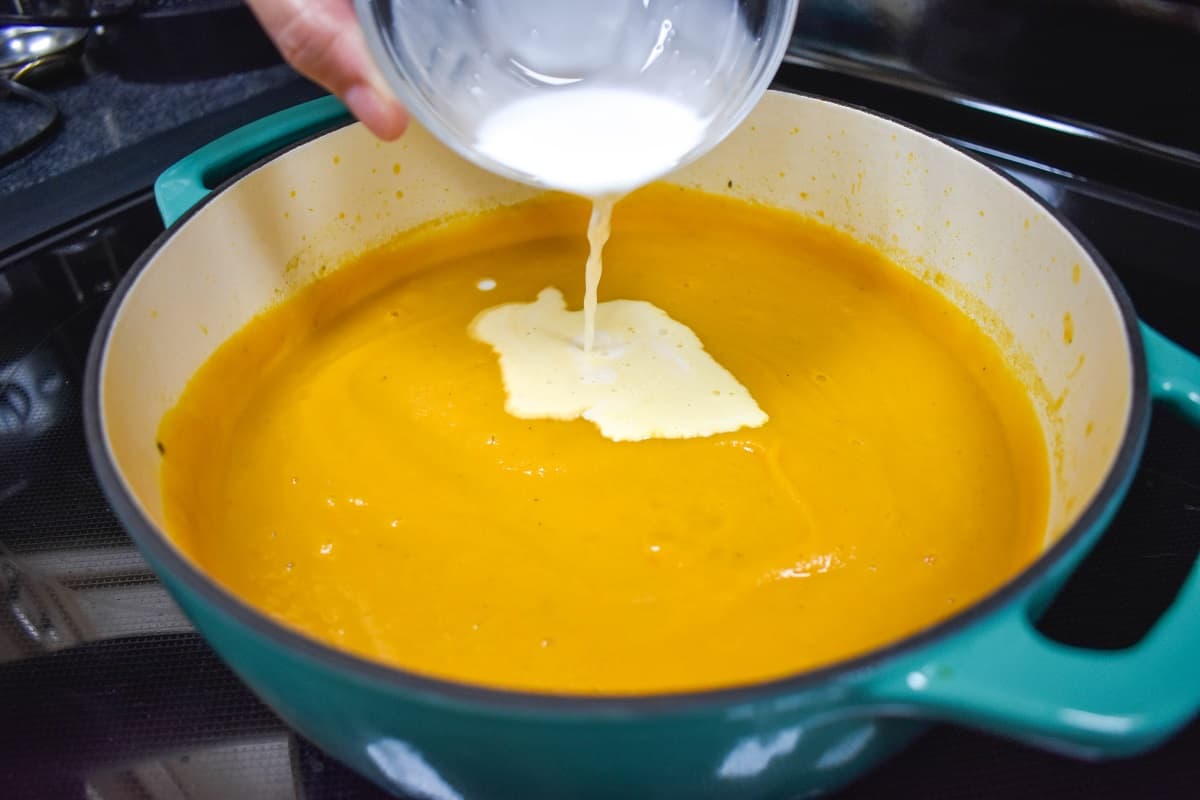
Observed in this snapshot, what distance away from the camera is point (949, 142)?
1050mm

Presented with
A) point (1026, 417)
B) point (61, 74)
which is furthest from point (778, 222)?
point (61, 74)

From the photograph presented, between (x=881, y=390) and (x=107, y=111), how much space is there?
120cm

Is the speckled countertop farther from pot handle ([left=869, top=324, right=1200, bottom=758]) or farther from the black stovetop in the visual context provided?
pot handle ([left=869, top=324, right=1200, bottom=758])

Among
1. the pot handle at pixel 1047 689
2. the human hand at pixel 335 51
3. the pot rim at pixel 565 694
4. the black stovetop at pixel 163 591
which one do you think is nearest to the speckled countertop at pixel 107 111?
the black stovetop at pixel 163 591

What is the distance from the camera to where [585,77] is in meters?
0.97

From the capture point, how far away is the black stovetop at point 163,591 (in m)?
0.69

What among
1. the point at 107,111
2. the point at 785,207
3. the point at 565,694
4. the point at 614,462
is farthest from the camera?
the point at 107,111

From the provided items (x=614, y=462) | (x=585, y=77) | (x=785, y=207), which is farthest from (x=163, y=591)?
(x=785, y=207)

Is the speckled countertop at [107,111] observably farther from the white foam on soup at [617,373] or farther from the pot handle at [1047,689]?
the pot handle at [1047,689]

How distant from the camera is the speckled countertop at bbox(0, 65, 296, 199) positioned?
1328mm

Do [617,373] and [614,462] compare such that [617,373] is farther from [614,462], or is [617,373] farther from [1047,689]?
[1047,689]

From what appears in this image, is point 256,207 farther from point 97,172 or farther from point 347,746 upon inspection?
point 347,746

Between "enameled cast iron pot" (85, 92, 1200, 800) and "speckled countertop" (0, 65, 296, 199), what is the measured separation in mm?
411

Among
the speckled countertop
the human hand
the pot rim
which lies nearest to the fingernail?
the human hand
